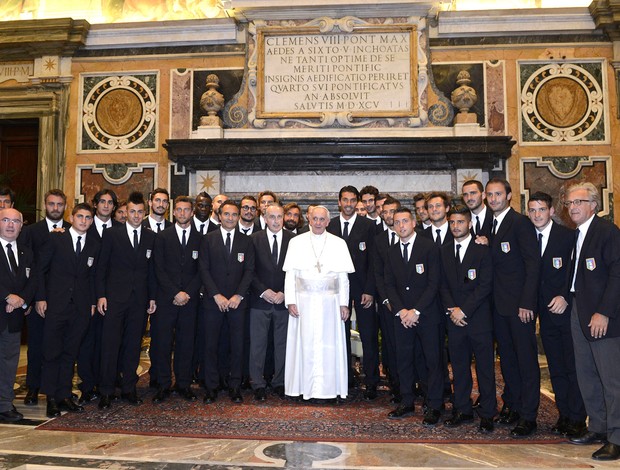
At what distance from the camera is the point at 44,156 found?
8.47m

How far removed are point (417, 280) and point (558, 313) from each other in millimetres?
1040

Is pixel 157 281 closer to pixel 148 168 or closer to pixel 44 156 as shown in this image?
pixel 148 168

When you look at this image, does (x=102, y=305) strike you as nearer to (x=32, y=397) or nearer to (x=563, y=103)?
(x=32, y=397)

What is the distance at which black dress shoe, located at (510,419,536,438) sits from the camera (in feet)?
12.7

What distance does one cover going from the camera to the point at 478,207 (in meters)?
4.52

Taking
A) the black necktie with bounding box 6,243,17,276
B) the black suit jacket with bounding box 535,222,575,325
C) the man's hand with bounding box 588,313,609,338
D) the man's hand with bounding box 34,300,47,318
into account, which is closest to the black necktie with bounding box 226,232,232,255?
the man's hand with bounding box 34,300,47,318

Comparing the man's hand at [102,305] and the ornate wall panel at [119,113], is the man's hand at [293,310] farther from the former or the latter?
the ornate wall panel at [119,113]

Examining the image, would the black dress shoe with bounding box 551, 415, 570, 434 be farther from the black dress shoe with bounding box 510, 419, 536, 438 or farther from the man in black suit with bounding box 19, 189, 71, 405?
the man in black suit with bounding box 19, 189, 71, 405

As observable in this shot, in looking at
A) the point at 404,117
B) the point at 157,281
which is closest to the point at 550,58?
the point at 404,117

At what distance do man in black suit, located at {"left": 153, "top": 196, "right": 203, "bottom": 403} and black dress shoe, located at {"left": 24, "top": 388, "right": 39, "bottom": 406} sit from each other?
1042 mm

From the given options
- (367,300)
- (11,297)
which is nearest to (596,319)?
(367,300)

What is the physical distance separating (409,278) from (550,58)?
17.3 feet

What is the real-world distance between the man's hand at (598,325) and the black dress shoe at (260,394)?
2708mm

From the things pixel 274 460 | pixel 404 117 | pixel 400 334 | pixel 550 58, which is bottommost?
pixel 274 460
